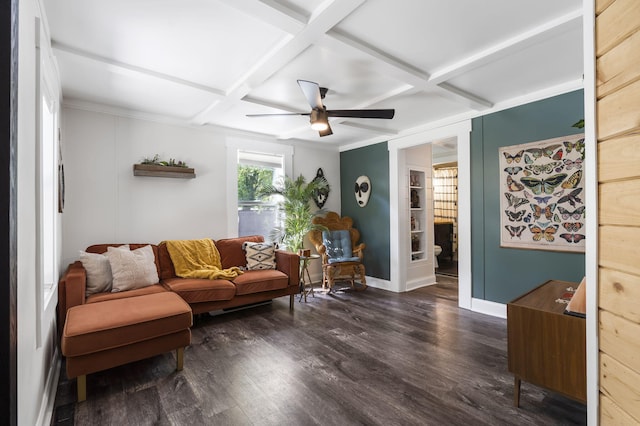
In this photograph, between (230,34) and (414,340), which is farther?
(414,340)

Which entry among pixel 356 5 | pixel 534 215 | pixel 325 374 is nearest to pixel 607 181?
pixel 356 5

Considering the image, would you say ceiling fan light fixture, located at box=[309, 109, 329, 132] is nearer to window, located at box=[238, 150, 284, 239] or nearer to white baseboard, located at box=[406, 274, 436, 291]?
window, located at box=[238, 150, 284, 239]

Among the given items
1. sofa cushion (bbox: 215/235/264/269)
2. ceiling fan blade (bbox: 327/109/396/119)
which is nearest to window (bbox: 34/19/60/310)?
sofa cushion (bbox: 215/235/264/269)

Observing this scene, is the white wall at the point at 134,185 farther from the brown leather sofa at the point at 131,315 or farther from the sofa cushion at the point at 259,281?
the sofa cushion at the point at 259,281

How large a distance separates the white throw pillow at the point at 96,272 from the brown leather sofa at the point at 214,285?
7 cm

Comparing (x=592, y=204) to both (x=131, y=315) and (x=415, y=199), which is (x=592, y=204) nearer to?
(x=131, y=315)

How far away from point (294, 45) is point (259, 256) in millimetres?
2664

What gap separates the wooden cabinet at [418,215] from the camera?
17.2ft

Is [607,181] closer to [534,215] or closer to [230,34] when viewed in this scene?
[230,34]

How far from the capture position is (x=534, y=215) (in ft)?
10.9

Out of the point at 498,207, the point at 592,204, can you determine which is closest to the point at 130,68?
the point at 592,204

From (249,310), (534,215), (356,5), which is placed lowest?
(249,310)

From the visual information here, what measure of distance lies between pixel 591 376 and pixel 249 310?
3.48 metres

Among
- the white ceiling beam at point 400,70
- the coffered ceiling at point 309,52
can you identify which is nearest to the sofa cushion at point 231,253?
the coffered ceiling at point 309,52
